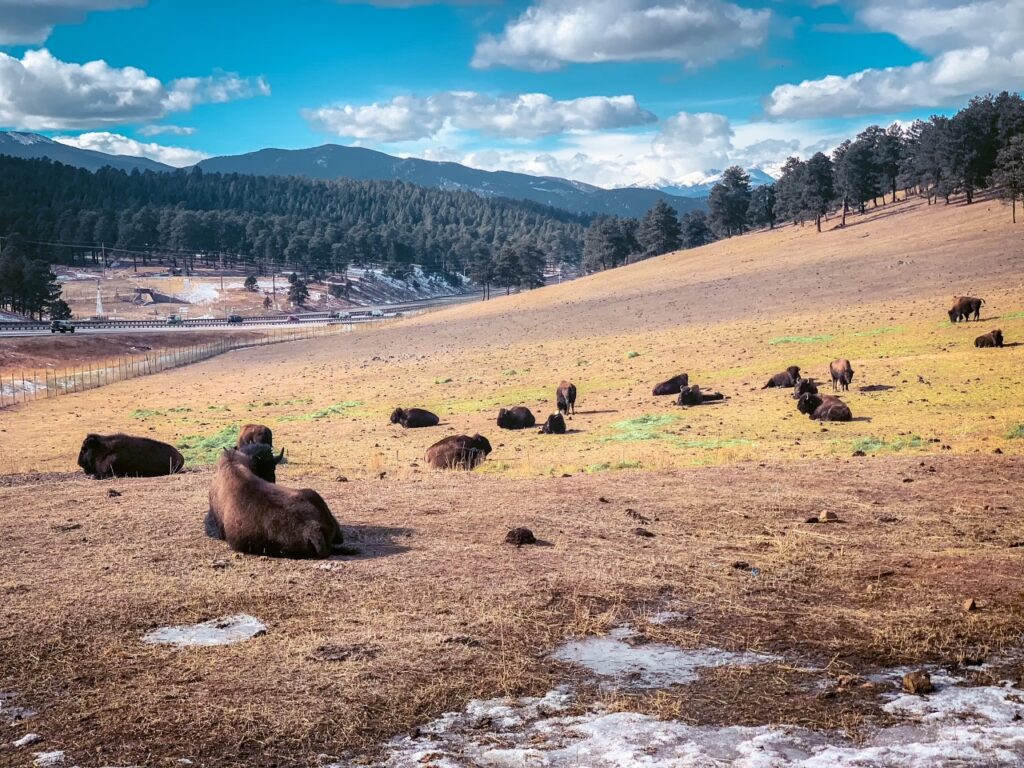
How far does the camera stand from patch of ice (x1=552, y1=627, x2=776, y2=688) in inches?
304

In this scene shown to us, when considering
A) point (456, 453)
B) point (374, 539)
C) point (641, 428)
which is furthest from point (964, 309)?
point (374, 539)

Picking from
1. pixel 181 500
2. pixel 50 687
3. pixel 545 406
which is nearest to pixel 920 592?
pixel 50 687

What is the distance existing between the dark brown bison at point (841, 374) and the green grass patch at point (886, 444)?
389 inches

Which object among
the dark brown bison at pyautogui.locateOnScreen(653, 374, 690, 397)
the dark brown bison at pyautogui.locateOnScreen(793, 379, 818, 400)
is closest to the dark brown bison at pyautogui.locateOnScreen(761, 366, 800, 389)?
the dark brown bison at pyautogui.locateOnScreen(653, 374, 690, 397)

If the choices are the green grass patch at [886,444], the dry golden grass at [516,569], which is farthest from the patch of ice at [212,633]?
the green grass patch at [886,444]

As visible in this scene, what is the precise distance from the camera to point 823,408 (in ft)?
88.3

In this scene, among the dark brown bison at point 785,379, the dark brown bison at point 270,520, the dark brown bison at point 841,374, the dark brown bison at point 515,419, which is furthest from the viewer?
the dark brown bison at point 785,379

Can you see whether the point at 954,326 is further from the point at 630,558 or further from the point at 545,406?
the point at 630,558

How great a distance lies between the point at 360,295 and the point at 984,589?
632 ft

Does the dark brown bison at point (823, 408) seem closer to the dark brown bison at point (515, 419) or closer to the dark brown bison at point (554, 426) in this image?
the dark brown bison at point (554, 426)

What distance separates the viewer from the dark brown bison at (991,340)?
37.8 metres

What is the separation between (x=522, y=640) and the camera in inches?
336

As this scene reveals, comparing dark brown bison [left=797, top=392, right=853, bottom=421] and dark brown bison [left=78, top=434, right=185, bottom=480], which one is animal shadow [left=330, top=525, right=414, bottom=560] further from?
dark brown bison [left=797, top=392, right=853, bottom=421]

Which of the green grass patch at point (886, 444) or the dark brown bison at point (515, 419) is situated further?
the dark brown bison at point (515, 419)
